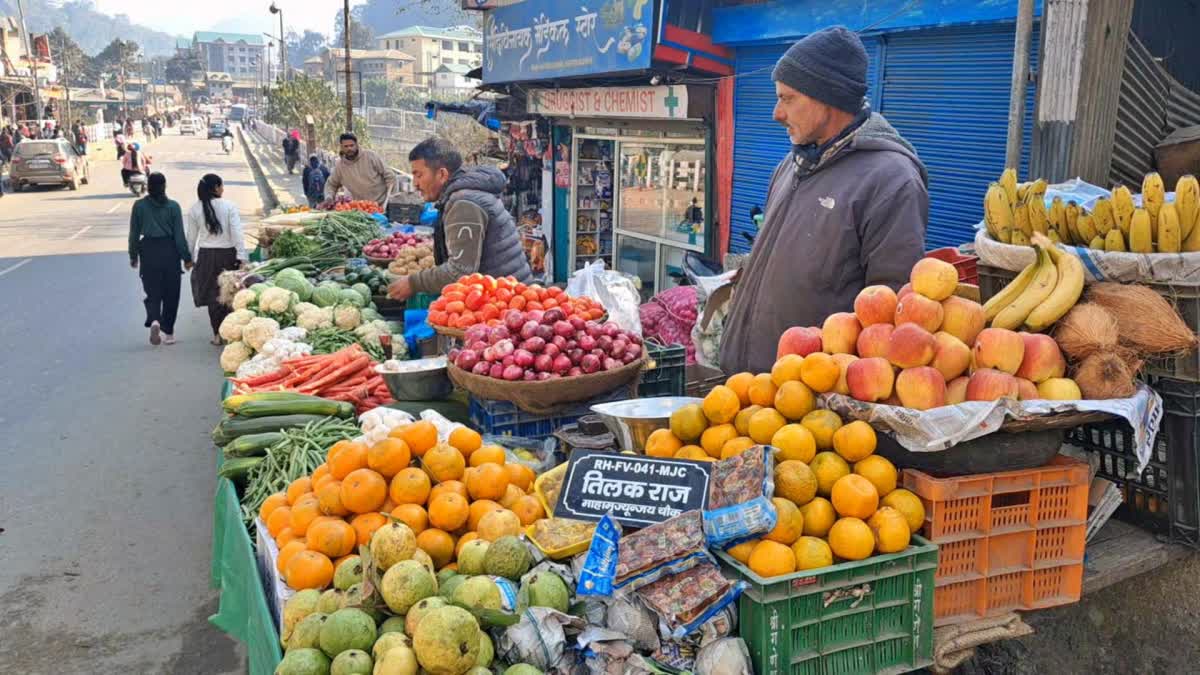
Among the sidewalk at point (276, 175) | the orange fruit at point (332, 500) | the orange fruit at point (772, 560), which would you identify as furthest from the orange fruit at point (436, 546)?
the sidewalk at point (276, 175)

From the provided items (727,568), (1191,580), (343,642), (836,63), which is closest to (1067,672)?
(1191,580)

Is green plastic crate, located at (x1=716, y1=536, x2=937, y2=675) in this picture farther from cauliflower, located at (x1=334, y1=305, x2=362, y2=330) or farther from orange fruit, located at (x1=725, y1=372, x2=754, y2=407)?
cauliflower, located at (x1=334, y1=305, x2=362, y2=330)

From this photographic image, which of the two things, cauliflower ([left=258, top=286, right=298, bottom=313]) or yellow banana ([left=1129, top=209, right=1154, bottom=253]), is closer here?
yellow banana ([left=1129, top=209, right=1154, bottom=253])

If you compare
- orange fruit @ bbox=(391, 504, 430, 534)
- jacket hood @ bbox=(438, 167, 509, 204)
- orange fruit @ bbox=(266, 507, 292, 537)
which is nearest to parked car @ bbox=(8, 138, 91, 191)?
jacket hood @ bbox=(438, 167, 509, 204)

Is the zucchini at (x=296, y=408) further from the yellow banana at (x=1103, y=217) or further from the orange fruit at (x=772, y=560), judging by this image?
the yellow banana at (x=1103, y=217)

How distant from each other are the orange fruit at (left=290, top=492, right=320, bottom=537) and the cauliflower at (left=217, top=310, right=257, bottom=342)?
3831 millimetres

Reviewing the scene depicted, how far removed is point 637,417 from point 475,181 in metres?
2.85

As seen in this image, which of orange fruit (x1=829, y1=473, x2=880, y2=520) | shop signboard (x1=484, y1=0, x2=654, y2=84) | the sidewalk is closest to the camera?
orange fruit (x1=829, y1=473, x2=880, y2=520)

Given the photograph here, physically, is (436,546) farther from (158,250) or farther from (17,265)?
(17,265)

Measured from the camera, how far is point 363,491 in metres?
2.80

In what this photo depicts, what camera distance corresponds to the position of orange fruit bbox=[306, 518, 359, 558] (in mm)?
2705

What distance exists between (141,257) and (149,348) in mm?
1016

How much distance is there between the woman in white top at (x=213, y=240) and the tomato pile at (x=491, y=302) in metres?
5.41

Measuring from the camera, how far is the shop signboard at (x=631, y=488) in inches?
96.4
